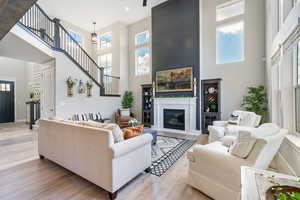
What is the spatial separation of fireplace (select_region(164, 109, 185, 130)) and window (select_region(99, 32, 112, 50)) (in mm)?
5240

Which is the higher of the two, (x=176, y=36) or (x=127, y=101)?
(x=176, y=36)

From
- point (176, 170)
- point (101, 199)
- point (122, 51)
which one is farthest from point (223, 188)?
point (122, 51)

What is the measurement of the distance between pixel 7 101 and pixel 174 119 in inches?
361

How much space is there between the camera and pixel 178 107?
5664 millimetres

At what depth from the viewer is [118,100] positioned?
7281mm

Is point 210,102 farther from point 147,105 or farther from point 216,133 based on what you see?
point 147,105

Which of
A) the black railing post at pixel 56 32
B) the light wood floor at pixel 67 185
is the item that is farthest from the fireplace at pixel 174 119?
the black railing post at pixel 56 32

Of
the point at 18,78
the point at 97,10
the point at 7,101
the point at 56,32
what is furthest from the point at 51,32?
the point at 7,101

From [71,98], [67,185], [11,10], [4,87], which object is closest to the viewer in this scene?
[11,10]

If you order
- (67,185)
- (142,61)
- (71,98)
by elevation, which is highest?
(142,61)

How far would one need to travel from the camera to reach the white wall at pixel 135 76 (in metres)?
7.23

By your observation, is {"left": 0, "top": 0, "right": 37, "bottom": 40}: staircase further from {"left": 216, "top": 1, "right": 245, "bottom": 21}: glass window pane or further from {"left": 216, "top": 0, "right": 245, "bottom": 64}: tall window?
{"left": 216, "top": 1, "right": 245, "bottom": 21}: glass window pane

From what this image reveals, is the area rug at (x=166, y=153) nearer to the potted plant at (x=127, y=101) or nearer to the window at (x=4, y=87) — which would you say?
the potted plant at (x=127, y=101)

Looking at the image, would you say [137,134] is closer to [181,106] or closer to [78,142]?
[78,142]
